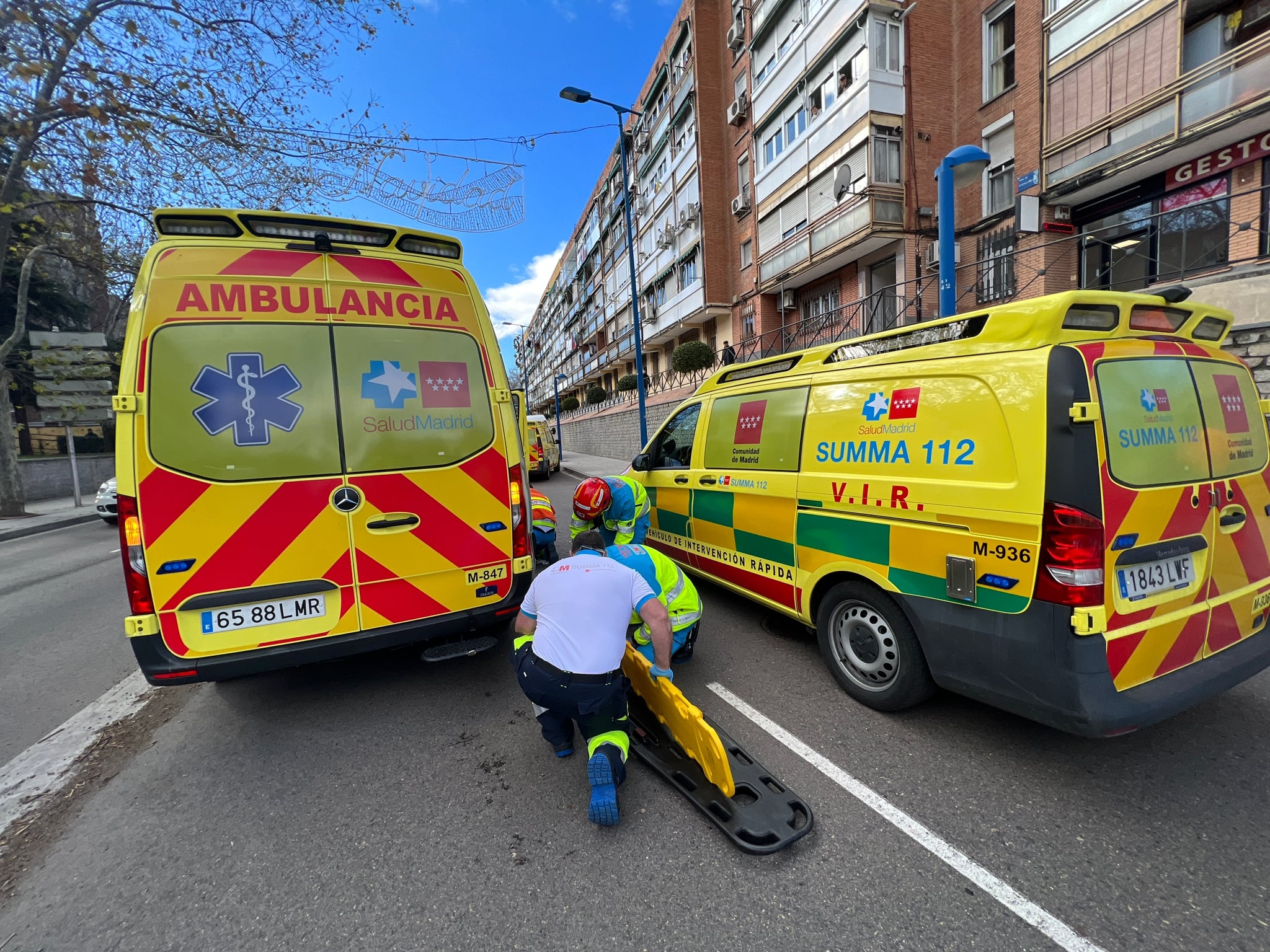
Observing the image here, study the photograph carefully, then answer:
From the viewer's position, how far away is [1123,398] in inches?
88.4

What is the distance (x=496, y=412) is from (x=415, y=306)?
751 mm

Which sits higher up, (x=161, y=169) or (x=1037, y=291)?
(x=161, y=169)

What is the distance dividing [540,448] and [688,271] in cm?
1302

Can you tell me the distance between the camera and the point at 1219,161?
8.92 metres

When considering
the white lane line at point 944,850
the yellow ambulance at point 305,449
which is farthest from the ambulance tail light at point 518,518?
the white lane line at point 944,850

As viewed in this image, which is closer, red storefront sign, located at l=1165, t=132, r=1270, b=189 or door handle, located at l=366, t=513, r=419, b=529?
door handle, located at l=366, t=513, r=419, b=529

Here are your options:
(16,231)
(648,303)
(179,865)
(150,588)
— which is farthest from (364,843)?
(648,303)

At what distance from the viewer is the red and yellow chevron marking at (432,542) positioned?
2973 mm

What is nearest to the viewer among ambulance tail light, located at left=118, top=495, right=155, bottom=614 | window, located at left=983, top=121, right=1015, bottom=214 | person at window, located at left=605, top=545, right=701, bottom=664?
ambulance tail light, located at left=118, top=495, right=155, bottom=614

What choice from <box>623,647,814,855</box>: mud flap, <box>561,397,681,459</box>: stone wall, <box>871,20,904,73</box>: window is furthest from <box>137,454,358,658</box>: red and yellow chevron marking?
<box>871,20,904,73</box>: window

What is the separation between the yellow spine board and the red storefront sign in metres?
12.4

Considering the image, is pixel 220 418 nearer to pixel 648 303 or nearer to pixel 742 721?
pixel 742 721

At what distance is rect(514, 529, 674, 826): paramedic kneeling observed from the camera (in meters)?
2.36

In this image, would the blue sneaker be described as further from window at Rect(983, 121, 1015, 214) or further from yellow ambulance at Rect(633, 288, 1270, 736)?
window at Rect(983, 121, 1015, 214)
